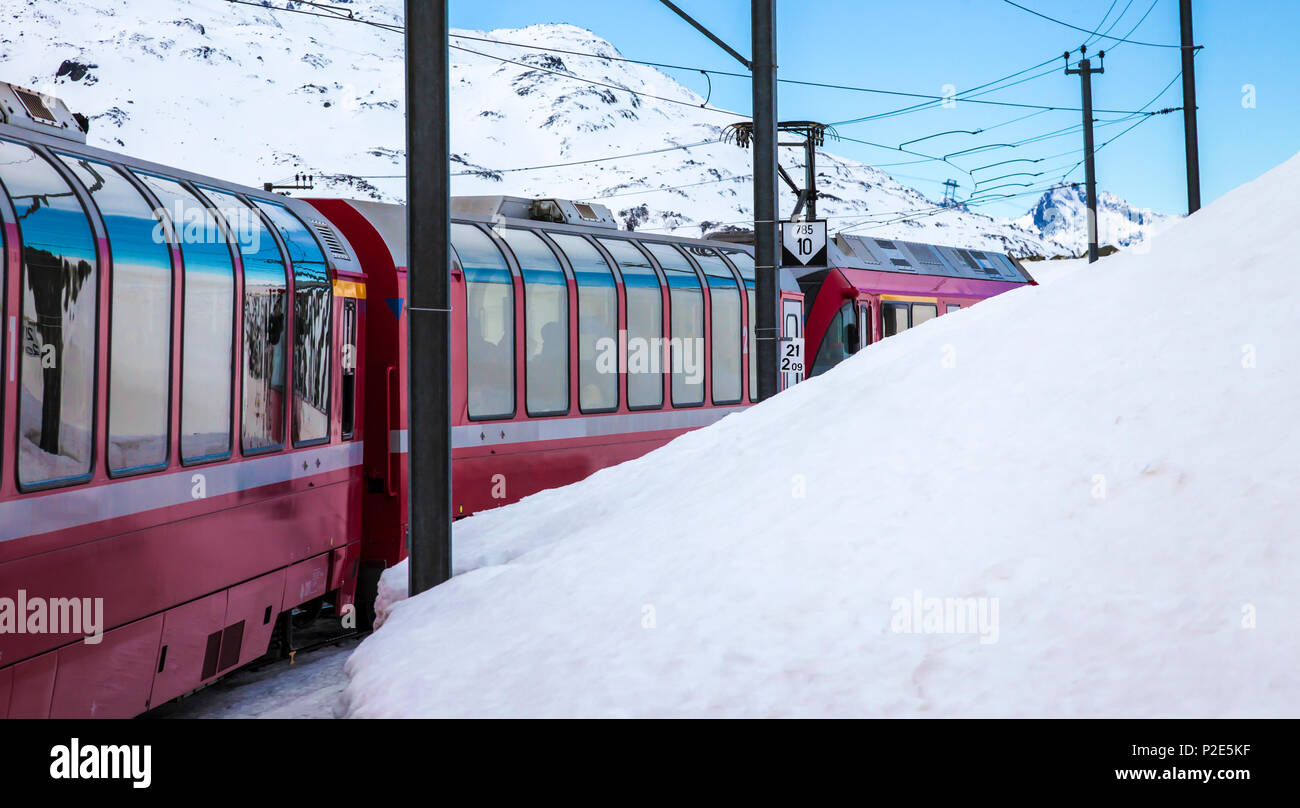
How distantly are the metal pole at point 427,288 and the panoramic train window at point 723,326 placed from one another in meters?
6.42

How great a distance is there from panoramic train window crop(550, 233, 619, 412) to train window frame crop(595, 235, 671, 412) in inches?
6.7

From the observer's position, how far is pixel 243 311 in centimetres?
725

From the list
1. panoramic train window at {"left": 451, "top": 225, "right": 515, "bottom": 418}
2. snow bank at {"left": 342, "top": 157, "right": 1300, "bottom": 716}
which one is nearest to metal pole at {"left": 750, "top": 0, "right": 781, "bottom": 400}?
panoramic train window at {"left": 451, "top": 225, "right": 515, "bottom": 418}

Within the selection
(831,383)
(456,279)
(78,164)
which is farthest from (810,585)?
(456,279)

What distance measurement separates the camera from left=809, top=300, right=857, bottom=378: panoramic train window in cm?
1762

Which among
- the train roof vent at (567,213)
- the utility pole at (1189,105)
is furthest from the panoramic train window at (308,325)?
the utility pole at (1189,105)

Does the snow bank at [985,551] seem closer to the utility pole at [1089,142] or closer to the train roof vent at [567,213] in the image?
the train roof vent at [567,213]

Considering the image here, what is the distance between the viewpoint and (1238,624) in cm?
353

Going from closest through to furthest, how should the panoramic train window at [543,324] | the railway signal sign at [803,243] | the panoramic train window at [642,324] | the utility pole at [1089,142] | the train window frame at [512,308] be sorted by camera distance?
the train window frame at [512,308]
the panoramic train window at [543,324]
the railway signal sign at [803,243]
the panoramic train window at [642,324]
the utility pole at [1089,142]

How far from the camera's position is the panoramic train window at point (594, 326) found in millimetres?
10898

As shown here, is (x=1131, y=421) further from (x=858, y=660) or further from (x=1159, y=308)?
(x=858, y=660)

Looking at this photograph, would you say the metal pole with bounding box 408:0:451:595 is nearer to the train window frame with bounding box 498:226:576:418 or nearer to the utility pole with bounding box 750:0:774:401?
the train window frame with bounding box 498:226:576:418

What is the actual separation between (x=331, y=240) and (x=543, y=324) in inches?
88.6

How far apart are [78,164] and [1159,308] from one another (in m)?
5.69
